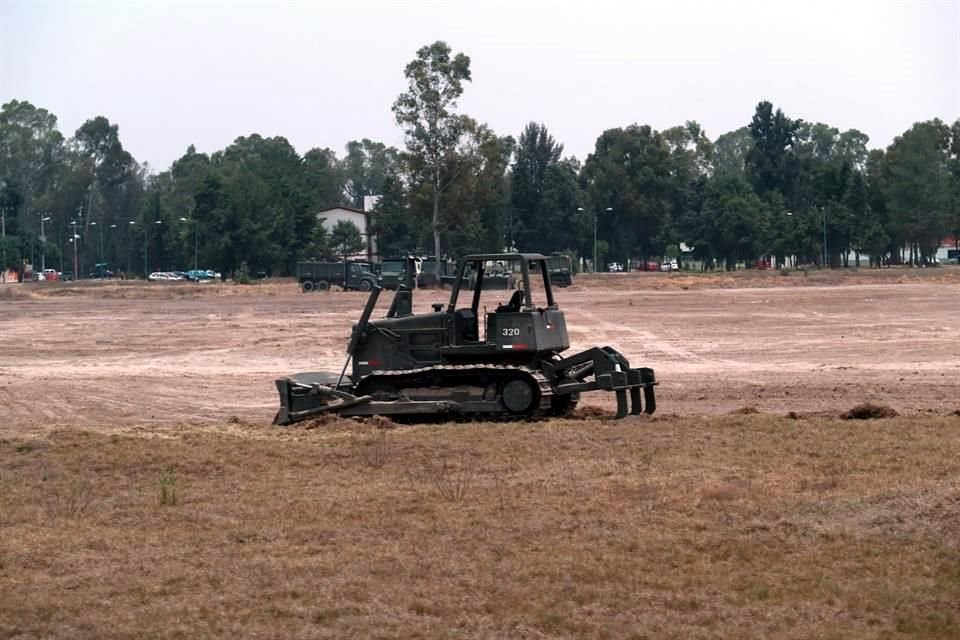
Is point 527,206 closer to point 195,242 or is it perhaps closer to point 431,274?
point 195,242

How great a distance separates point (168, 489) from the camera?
1436cm

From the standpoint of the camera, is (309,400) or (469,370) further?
(309,400)

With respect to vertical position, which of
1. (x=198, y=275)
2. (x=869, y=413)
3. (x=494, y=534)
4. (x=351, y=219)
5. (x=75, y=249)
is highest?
(x=351, y=219)

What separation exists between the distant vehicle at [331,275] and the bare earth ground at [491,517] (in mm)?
54871

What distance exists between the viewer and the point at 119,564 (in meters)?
11.2

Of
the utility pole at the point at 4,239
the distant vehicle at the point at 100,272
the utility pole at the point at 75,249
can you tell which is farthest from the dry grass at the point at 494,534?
the distant vehicle at the point at 100,272

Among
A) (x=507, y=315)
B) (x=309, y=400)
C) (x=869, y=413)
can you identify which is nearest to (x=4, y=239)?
(x=309, y=400)

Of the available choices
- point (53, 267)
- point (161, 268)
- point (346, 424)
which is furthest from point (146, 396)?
point (53, 267)

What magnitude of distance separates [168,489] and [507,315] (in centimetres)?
644

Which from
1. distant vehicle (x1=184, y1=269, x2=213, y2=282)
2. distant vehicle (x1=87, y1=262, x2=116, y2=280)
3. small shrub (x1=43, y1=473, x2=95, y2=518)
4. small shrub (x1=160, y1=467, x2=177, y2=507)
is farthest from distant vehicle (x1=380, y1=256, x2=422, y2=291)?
distant vehicle (x1=87, y1=262, x2=116, y2=280)

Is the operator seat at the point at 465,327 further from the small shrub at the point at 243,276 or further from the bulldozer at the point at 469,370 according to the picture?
the small shrub at the point at 243,276

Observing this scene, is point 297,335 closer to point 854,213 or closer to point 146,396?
point 146,396

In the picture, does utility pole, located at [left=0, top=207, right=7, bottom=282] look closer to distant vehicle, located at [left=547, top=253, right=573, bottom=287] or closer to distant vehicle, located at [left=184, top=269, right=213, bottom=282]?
distant vehicle, located at [left=184, top=269, right=213, bottom=282]

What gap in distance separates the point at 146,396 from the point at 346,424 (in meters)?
7.28
